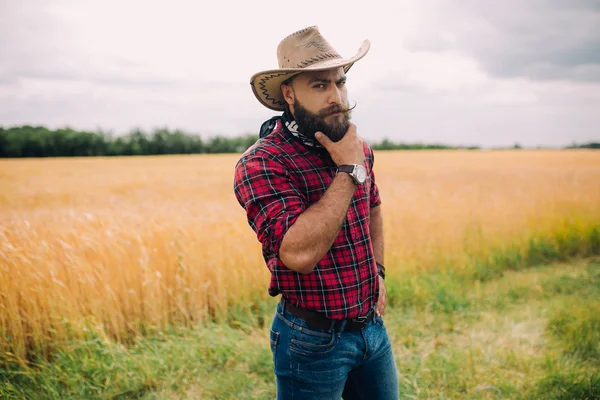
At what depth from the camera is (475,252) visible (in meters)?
6.39

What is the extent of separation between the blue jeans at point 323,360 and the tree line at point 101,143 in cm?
2063

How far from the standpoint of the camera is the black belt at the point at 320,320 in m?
1.77

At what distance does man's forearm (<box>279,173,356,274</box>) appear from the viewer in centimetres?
155

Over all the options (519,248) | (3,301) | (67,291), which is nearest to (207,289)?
(67,291)

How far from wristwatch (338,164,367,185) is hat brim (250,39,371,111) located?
444mm

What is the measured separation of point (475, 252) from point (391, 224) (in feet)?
4.28

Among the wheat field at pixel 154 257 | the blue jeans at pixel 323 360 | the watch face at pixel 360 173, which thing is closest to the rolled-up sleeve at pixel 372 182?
the watch face at pixel 360 173

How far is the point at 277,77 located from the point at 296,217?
69 centimetres

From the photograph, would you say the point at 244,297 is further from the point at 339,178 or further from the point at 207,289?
the point at 339,178

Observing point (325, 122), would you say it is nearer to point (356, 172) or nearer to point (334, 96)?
point (334, 96)

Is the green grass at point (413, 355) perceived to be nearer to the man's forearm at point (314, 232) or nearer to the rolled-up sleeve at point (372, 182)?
the rolled-up sleeve at point (372, 182)

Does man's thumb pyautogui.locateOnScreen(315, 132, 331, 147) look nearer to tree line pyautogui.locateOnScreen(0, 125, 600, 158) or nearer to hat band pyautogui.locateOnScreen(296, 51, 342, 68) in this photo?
hat band pyautogui.locateOnScreen(296, 51, 342, 68)

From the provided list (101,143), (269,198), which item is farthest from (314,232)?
(101,143)

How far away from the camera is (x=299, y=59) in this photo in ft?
6.10
